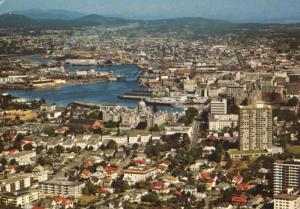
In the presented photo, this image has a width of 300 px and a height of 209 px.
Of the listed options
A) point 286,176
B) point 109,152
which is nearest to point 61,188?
point 109,152

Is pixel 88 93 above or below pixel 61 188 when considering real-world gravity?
below

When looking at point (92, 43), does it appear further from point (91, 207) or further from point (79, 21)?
point (91, 207)

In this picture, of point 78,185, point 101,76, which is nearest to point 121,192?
point 78,185

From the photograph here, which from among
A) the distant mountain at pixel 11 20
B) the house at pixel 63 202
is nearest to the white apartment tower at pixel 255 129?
the house at pixel 63 202

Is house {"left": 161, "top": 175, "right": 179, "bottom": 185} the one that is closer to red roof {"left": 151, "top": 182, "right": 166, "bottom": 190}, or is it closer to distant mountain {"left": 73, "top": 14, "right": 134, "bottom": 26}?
red roof {"left": 151, "top": 182, "right": 166, "bottom": 190}

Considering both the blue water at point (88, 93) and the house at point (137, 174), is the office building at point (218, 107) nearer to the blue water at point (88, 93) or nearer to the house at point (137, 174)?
the blue water at point (88, 93)

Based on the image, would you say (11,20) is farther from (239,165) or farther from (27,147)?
(239,165)
